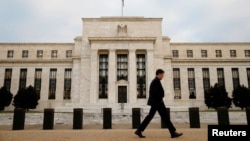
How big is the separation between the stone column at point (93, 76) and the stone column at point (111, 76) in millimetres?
2156

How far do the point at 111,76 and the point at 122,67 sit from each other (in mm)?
2846

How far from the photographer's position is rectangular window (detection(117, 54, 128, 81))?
40.5 meters

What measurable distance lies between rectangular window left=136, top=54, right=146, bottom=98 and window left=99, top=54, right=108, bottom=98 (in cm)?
529

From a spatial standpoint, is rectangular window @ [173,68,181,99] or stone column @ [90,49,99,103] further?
rectangular window @ [173,68,181,99]

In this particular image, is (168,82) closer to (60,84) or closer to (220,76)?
(220,76)

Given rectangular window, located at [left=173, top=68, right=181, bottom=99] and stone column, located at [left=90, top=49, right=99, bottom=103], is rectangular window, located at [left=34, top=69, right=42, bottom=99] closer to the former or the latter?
stone column, located at [left=90, top=49, right=99, bottom=103]

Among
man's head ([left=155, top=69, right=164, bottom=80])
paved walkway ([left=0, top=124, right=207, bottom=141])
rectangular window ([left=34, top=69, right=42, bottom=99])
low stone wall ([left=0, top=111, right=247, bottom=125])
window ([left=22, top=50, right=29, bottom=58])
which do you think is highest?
window ([left=22, top=50, right=29, bottom=58])

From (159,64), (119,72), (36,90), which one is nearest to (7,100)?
(36,90)

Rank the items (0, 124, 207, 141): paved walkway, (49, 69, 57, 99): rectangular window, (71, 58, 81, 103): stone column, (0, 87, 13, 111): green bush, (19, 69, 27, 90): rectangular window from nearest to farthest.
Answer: (0, 124, 207, 141): paved walkway → (0, 87, 13, 111): green bush → (71, 58, 81, 103): stone column → (49, 69, 57, 99): rectangular window → (19, 69, 27, 90): rectangular window

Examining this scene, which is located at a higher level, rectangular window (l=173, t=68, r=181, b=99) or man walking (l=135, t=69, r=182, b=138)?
rectangular window (l=173, t=68, r=181, b=99)

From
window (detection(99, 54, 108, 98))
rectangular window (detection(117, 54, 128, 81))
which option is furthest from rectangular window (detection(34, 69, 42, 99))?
rectangular window (detection(117, 54, 128, 81))

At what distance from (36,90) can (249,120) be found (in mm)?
40213

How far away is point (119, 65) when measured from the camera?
41.2 meters

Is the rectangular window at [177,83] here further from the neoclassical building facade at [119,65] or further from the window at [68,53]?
the window at [68,53]
